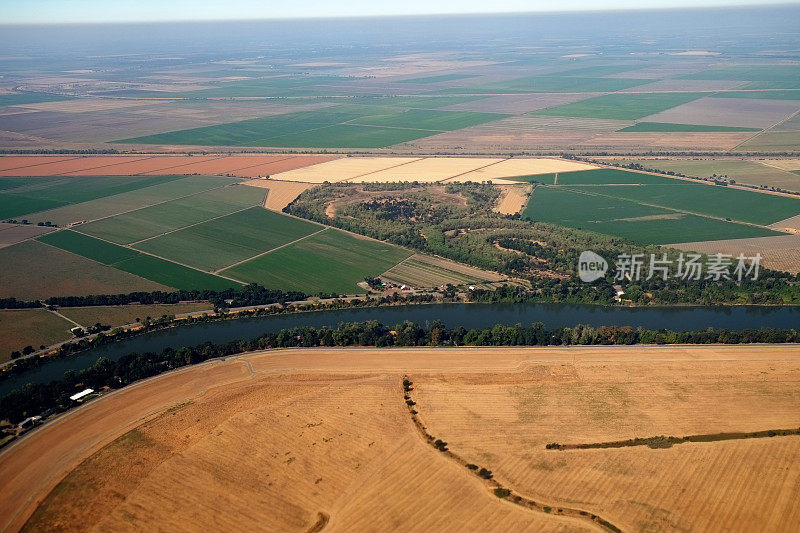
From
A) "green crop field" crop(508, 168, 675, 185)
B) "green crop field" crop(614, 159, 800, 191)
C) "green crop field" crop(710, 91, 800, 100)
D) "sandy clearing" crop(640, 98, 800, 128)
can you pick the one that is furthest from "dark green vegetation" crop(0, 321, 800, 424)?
"green crop field" crop(710, 91, 800, 100)

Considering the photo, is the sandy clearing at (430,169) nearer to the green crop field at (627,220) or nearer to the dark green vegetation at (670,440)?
the green crop field at (627,220)

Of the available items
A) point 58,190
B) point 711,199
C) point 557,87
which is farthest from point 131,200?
point 557,87

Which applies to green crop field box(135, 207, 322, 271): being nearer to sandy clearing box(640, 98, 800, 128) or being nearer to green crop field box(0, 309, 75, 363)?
green crop field box(0, 309, 75, 363)

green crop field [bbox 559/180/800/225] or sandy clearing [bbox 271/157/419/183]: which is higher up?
sandy clearing [bbox 271/157/419/183]

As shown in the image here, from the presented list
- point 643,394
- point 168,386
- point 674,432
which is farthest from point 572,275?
point 168,386

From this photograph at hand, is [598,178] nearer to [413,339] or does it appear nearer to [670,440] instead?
[413,339]

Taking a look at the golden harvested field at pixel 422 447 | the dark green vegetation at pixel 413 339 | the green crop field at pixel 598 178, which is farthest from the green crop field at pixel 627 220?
the golden harvested field at pixel 422 447
